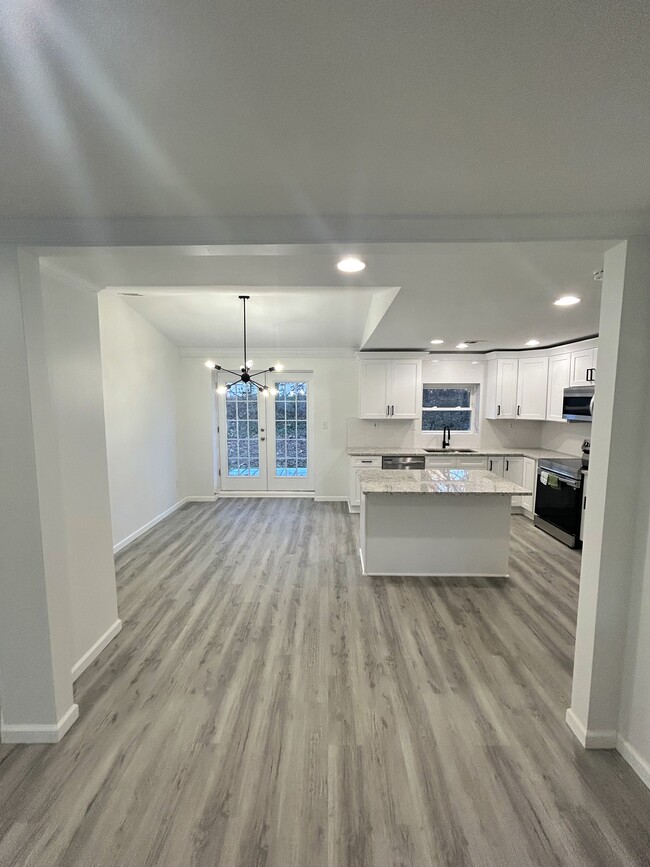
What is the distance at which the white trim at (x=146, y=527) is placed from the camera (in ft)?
13.3

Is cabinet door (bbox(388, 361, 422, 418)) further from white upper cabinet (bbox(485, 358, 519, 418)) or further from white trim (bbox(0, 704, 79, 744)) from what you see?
white trim (bbox(0, 704, 79, 744))

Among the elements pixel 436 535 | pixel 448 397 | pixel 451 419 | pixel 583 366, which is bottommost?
pixel 436 535

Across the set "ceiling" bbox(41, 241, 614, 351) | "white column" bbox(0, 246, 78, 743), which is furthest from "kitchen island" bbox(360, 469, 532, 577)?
"white column" bbox(0, 246, 78, 743)

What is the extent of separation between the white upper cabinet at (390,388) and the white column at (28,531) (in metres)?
4.11

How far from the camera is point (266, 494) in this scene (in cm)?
621

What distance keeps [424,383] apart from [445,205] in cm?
441

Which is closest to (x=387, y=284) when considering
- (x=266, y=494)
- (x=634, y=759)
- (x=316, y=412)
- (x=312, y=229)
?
(x=312, y=229)

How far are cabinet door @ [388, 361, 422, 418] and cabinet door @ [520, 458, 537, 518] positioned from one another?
162 cm

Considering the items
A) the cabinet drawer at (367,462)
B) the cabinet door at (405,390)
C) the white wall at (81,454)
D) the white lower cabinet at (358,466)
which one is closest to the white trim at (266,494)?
the white lower cabinet at (358,466)

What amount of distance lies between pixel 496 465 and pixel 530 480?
46 centimetres

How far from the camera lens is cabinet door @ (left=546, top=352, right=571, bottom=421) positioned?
4.65 metres

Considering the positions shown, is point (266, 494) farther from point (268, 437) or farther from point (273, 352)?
point (273, 352)

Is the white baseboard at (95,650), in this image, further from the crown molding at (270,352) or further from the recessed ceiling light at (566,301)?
the crown molding at (270,352)

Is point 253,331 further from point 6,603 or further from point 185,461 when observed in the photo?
point 6,603
